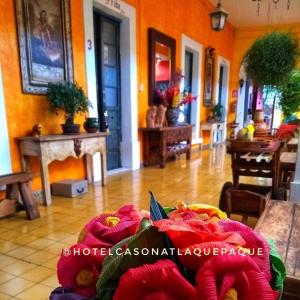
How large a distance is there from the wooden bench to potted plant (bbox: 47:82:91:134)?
8.21ft

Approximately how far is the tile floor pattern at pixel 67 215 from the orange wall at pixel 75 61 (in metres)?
0.68

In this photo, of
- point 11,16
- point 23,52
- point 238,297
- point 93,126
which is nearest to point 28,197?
point 93,126

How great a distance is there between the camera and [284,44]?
8.84 feet

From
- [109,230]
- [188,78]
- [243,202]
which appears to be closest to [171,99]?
[188,78]

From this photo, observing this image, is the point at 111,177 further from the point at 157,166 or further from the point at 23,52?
the point at 23,52

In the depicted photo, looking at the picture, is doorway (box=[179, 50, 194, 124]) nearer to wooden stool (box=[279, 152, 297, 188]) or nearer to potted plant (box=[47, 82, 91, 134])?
wooden stool (box=[279, 152, 297, 188])

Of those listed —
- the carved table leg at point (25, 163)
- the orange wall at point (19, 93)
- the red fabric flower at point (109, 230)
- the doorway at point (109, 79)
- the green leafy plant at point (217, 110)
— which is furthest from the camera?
the green leafy plant at point (217, 110)

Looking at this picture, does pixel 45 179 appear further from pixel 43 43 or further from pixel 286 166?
pixel 286 166

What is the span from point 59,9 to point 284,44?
263cm

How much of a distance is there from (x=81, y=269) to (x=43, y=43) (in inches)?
130

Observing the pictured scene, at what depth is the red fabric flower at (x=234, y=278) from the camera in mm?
379

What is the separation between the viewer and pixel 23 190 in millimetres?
2654

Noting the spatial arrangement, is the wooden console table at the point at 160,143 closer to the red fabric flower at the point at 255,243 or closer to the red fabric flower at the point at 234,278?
the red fabric flower at the point at 255,243

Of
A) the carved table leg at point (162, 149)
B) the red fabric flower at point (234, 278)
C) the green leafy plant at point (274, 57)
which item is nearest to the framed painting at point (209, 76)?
the carved table leg at point (162, 149)
